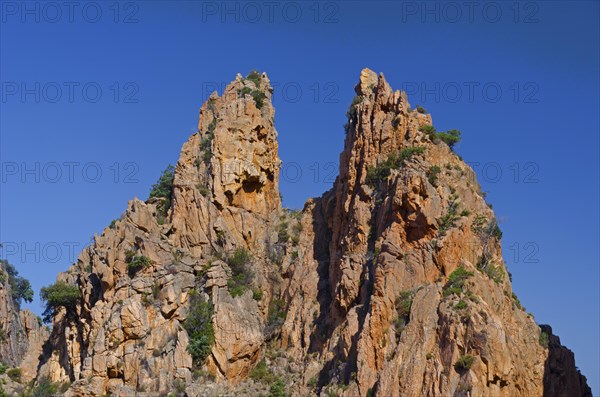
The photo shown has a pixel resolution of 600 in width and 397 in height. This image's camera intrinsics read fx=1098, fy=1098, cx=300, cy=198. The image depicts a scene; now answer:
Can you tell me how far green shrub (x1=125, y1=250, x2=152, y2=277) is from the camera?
9825cm

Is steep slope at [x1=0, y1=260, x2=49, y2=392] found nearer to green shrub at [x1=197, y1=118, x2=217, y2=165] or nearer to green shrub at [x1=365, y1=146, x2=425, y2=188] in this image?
green shrub at [x1=197, y1=118, x2=217, y2=165]

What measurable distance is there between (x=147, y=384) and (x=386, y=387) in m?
21.0

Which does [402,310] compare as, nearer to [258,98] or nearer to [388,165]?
[388,165]

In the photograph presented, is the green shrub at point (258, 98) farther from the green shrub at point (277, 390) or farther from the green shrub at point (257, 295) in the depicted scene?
the green shrub at point (277, 390)

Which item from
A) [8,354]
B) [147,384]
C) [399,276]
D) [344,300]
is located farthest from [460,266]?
[8,354]

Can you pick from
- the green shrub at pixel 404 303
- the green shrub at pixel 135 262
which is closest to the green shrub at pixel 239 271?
the green shrub at pixel 135 262

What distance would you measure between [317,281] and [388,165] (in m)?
12.8

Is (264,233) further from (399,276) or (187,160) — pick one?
(399,276)

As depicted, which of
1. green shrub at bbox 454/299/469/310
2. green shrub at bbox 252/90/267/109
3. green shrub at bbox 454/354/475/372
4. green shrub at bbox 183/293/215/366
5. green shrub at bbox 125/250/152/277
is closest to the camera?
green shrub at bbox 454/354/475/372

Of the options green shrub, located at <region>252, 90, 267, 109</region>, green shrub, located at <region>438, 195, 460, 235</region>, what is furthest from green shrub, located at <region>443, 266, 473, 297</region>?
green shrub, located at <region>252, 90, 267, 109</region>

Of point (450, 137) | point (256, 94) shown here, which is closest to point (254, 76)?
point (256, 94)

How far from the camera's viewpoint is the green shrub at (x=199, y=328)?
9294 centimetres

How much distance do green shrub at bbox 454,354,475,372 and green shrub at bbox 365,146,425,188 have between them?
70.3 ft

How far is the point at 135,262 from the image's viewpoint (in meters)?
98.2
